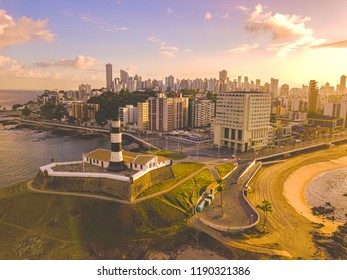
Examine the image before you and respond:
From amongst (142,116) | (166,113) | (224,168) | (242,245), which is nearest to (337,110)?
(166,113)

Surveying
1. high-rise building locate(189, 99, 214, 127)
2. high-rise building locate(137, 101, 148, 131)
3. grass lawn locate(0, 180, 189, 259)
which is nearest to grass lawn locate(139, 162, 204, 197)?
grass lawn locate(0, 180, 189, 259)

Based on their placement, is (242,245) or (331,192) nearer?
(242,245)

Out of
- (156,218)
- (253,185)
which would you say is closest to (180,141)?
(253,185)

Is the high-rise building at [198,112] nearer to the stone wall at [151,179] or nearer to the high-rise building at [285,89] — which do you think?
the stone wall at [151,179]

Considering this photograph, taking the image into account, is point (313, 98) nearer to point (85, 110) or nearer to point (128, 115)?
point (128, 115)

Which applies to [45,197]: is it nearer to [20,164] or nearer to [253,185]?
[20,164]

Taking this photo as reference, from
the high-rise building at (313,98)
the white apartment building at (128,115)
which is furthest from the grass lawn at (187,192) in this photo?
the high-rise building at (313,98)
